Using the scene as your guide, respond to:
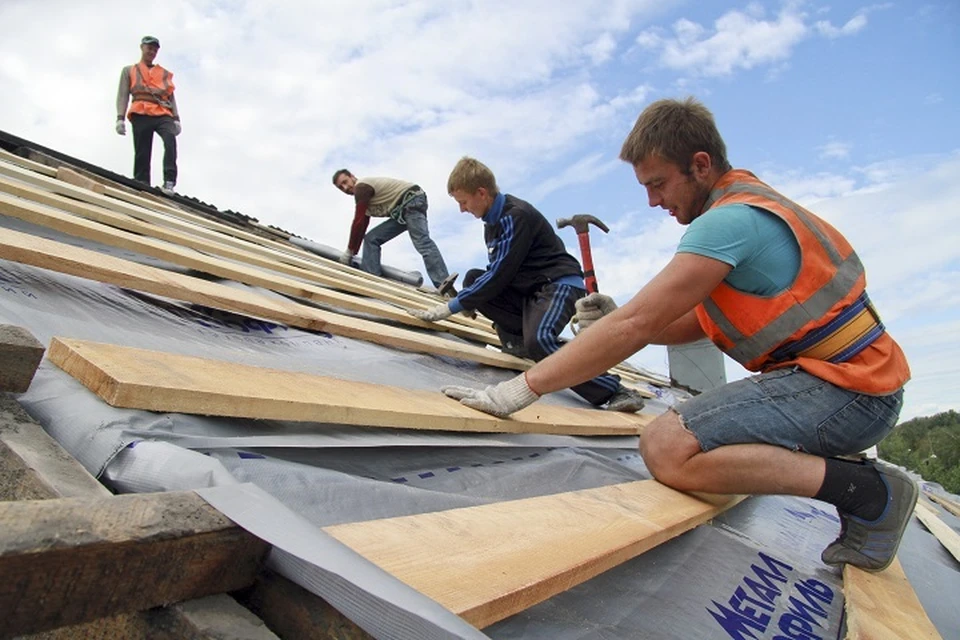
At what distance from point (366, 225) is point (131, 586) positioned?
6062 mm

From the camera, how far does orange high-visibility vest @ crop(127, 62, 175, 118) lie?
6461 millimetres

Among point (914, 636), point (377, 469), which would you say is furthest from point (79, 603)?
point (914, 636)

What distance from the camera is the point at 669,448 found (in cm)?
198

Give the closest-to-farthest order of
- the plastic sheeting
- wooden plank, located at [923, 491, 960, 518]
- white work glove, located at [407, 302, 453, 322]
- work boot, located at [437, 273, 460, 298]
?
the plastic sheeting, white work glove, located at [407, 302, 453, 322], wooden plank, located at [923, 491, 960, 518], work boot, located at [437, 273, 460, 298]

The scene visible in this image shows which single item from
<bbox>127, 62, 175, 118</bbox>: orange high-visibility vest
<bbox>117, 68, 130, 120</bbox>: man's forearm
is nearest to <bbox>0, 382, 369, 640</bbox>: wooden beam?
<bbox>127, 62, 175, 118</bbox>: orange high-visibility vest

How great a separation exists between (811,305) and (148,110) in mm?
6585

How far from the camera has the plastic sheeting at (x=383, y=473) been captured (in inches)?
37.5

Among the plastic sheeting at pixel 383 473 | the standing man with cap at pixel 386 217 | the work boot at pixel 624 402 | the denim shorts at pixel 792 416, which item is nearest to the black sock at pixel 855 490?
the denim shorts at pixel 792 416

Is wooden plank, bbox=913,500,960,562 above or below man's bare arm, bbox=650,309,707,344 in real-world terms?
below

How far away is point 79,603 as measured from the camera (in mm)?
603

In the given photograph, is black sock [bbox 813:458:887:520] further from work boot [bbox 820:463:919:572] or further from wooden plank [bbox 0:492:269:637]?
wooden plank [bbox 0:492:269:637]

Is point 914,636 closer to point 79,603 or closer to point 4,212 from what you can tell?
point 79,603

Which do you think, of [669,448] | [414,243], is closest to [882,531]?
[669,448]

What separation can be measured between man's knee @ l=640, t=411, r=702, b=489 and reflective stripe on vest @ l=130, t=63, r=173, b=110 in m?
6.34
